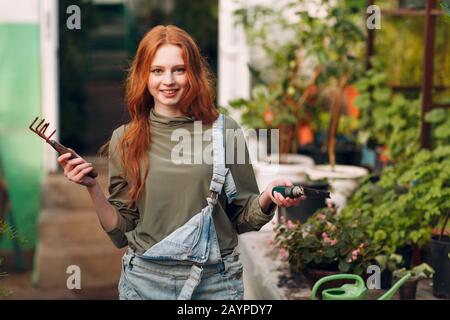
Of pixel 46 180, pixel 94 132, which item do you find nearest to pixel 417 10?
pixel 46 180

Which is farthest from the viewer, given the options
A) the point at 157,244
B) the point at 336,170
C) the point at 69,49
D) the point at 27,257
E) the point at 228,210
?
the point at 69,49

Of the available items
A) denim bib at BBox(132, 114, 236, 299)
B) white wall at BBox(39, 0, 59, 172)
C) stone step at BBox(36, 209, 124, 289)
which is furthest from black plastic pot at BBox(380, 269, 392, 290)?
white wall at BBox(39, 0, 59, 172)

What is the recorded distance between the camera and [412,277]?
11.8 ft

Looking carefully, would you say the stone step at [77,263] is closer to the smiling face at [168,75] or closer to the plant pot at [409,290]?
the plant pot at [409,290]

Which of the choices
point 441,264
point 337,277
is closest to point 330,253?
point 441,264

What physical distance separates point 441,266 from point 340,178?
4.73 feet

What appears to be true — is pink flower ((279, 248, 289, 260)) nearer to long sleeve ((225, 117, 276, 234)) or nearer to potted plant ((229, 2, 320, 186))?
potted plant ((229, 2, 320, 186))

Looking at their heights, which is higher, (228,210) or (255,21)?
(255,21)

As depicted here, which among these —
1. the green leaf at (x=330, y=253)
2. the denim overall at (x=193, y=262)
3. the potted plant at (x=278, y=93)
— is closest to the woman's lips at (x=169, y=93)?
the denim overall at (x=193, y=262)

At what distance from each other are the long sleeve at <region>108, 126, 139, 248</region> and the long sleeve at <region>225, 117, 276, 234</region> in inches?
12.2

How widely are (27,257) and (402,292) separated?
3.75 metres

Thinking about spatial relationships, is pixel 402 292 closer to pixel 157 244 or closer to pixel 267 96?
pixel 157 244

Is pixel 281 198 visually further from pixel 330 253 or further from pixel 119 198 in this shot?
pixel 330 253
